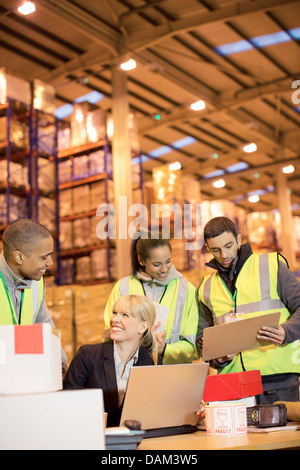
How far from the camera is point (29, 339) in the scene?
1.87 m

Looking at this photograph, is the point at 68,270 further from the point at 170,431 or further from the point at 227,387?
the point at 170,431

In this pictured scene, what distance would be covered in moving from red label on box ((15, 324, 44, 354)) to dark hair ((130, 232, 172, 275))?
177 cm

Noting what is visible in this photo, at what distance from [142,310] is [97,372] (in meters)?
0.42

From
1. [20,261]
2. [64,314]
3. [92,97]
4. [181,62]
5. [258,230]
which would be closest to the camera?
[20,261]

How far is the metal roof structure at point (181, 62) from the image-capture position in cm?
920

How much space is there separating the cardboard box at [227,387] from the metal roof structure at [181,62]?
20.7 ft

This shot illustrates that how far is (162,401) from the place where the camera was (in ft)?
7.98

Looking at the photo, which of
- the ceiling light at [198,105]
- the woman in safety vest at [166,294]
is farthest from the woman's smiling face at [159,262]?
the ceiling light at [198,105]

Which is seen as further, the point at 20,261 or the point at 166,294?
the point at 166,294

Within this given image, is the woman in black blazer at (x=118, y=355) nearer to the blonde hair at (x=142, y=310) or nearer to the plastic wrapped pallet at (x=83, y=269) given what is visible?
the blonde hair at (x=142, y=310)

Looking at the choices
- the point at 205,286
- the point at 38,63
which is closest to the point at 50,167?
the point at 38,63

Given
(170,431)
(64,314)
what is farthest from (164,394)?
(64,314)

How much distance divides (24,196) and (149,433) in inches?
254

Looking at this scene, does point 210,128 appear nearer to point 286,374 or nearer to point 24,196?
point 24,196
